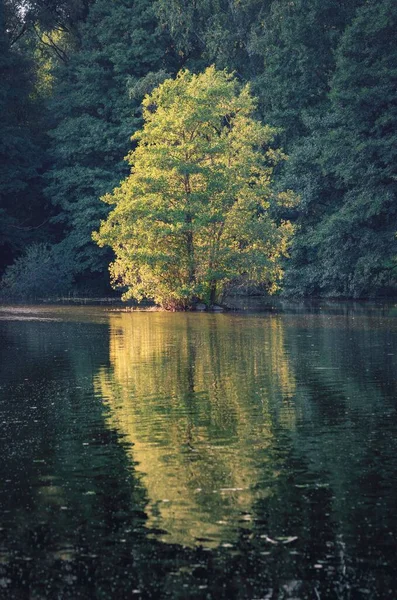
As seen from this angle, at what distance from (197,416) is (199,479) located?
4.28m

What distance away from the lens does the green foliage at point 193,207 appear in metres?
50.0

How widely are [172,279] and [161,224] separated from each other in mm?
2415

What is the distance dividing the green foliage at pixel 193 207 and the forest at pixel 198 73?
216cm

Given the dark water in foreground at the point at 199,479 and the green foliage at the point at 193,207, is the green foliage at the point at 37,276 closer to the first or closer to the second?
the green foliage at the point at 193,207

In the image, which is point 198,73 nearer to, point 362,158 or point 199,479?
point 362,158

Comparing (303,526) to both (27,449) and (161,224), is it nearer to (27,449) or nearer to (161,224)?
(27,449)

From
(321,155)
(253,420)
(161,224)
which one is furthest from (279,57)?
(253,420)

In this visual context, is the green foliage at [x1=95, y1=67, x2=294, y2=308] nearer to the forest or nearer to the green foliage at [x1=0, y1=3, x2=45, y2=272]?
the forest

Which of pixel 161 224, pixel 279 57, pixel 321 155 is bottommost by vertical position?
pixel 161 224

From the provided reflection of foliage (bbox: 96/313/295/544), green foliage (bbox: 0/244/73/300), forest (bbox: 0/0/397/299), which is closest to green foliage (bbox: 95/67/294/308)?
forest (bbox: 0/0/397/299)

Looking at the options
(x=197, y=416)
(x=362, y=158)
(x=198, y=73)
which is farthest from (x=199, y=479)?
(x=198, y=73)

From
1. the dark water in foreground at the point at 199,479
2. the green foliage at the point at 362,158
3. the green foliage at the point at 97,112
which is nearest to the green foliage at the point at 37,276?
the green foliage at the point at 97,112

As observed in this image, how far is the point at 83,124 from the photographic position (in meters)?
70.9

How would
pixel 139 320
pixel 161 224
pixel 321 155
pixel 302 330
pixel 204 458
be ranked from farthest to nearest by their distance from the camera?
1. pixel 321 155
2. pixel 161 224
3. pixel 139 320
4. pixel 302 330
5. pixel 204 458
